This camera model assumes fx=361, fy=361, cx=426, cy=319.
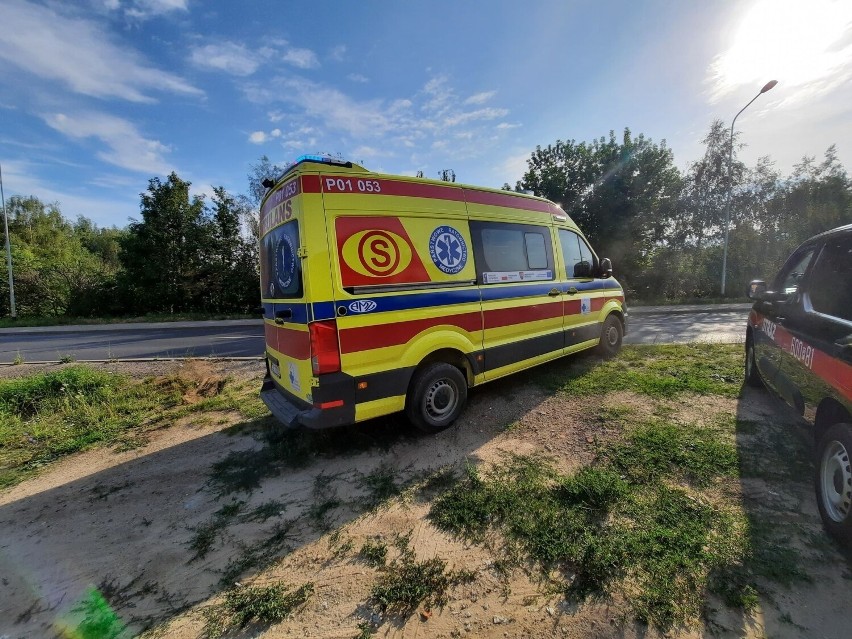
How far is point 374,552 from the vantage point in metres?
2.36

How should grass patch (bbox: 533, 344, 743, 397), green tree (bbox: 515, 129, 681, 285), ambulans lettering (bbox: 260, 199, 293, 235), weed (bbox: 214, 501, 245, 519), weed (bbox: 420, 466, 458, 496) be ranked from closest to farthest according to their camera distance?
weed (bbox: 214, 501, 245, 519) → weed (bbox: 420, 466, 458, 496) → ambulans lettering (bbox: 260, 199, 293, 235) → grass patch (bbox: 533, 344, 743, 397) → green tree (bbox: 515, 129, 681, 285)

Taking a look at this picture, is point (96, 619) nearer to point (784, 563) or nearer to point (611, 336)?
point (784, 563)

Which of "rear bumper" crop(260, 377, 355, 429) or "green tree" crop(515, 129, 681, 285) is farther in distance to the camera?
"green tree" crop(515, 129, 681, 285)

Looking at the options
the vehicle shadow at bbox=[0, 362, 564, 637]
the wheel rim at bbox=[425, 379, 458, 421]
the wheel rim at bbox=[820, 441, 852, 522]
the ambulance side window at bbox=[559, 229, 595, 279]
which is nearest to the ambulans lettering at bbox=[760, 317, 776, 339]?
the wheel rim at bbox=[820, 441, 852, 522]

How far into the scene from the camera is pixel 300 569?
227 cm

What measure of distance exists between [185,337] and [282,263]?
40.1ft

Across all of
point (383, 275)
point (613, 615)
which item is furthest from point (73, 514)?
point (613, 615)

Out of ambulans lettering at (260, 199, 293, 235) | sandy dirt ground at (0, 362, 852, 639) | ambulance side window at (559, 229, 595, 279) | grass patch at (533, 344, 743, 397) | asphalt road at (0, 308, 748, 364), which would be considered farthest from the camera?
asphalt road at (0, 308, 748, 364)

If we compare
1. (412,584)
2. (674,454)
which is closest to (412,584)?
(412,584)

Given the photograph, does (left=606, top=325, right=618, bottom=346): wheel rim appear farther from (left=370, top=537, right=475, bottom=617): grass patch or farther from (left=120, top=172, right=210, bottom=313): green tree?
(left=120, top=172, right=210, bottom=313): green tree

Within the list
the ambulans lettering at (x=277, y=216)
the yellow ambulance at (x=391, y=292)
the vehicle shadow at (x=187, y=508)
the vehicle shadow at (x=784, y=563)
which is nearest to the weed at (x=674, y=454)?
the vehicle shadow at (x=784, y=563)

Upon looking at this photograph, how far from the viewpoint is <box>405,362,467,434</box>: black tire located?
372 cm

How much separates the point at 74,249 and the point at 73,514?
49387 millimetres

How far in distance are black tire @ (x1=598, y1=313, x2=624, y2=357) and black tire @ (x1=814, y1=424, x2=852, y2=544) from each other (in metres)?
3.86
